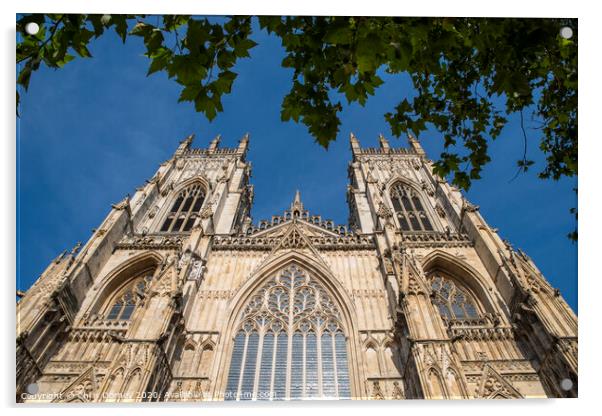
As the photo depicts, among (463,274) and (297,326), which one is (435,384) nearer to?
(297,326)

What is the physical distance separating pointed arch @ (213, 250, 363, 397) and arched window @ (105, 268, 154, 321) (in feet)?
11.3

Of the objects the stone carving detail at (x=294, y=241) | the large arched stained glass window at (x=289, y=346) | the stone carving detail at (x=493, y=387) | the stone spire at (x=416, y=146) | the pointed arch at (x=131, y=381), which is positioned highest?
the stone spire at (x=416, y=146)

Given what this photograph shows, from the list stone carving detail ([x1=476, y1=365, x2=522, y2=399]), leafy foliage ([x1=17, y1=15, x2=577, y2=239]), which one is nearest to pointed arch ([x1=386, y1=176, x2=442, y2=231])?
stone carving detail ([x1=476, y1=365, x2=522, y2=399])

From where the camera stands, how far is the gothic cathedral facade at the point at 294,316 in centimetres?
899

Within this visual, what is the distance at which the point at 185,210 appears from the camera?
20.6 metres

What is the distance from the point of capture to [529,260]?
12.9 metres

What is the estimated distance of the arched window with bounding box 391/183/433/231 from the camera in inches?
741

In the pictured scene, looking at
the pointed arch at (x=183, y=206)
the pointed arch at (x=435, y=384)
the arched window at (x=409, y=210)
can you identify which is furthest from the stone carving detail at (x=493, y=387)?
the pointed arch at (x=183, y=206)

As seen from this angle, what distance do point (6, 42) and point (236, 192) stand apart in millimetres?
17070

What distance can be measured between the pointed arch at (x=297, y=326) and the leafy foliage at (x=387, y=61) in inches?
293

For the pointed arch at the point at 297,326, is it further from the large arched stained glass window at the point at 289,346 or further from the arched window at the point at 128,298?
the arched window at the point at 128,298

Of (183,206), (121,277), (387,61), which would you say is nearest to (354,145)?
(183,206)

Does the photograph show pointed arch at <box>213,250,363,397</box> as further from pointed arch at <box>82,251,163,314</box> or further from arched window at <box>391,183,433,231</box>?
arched window at <box>391,183,433,231</box>

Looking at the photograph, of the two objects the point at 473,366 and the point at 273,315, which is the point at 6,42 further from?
the point at 473,366
